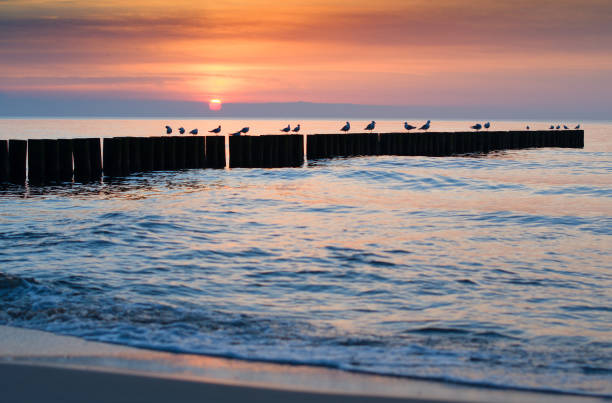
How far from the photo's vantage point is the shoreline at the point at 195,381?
324 cm

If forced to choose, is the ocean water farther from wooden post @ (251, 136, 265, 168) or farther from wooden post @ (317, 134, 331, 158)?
wooden post @ (317, 134, 331, 158)

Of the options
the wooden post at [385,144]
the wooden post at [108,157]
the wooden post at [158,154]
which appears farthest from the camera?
the wooden post at [385,144]

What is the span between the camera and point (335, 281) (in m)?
6.27

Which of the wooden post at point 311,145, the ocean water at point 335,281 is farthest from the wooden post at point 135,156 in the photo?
the wooden post at point 311,145

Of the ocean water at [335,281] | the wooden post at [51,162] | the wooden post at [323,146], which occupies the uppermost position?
the wooden post at [323,146]

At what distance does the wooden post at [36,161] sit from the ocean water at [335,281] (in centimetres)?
363

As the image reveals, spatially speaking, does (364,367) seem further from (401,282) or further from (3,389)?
(401,282)

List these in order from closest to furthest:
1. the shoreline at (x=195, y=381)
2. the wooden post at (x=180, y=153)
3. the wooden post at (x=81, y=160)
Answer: the shoreline at (x=195, y=381)
the wooden post at (x=81, y=160)
the wooden post at (x=180, y=153)

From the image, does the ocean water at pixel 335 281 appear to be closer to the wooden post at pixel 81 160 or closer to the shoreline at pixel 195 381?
the shoreline at pixel 195 381

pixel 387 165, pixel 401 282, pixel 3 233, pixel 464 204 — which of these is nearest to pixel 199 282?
pixel 401 282

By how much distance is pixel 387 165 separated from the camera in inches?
870

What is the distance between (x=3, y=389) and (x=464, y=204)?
35.4 feet

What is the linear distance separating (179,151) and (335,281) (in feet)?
50.1

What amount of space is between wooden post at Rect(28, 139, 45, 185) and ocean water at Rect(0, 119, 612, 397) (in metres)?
3.63
